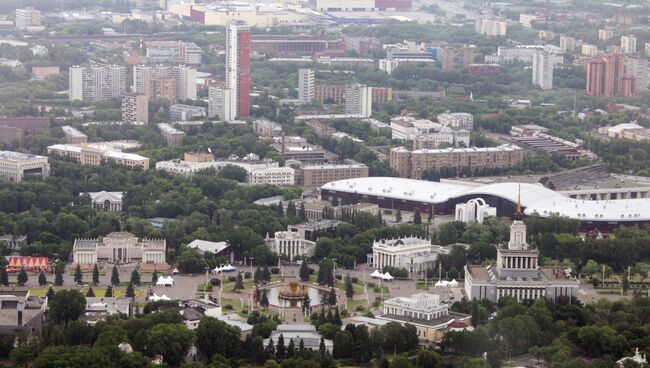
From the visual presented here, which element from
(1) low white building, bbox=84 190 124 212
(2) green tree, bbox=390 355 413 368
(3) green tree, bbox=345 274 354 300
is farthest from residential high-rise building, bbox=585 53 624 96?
(2) green tree, bbox=390 355 413 368

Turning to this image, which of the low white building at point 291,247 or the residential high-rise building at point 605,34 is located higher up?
the residential high-rise building at point 605,34

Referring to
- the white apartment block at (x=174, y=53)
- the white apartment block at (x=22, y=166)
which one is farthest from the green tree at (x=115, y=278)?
the white apartment block at (x=174, y=53)

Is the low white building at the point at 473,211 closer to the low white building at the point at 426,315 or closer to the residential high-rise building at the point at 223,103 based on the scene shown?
the low white building at the point at 426,315

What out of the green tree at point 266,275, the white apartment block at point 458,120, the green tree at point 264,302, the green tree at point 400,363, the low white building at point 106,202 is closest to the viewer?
the green tree at point 400,363

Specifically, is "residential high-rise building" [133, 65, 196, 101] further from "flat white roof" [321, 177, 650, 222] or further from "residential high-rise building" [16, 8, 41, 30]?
"residential high-rise building" [16, 8, 41, 30]

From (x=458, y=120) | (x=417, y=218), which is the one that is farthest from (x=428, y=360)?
(x=458, y=120)

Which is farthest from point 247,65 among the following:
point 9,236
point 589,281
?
point 589,281

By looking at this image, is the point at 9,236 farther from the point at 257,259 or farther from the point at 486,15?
the point at 486,15
